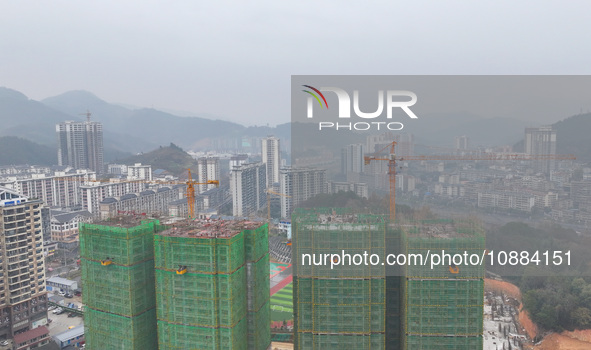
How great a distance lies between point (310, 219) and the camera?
550 centimetres

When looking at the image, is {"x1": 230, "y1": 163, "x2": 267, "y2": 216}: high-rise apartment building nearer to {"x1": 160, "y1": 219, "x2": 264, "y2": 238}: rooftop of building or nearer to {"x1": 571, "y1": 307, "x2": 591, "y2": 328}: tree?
{"x1": 160, "y1": 219, "x2": 264, "y2": 238}: rooftop of building

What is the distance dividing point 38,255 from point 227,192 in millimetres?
14628

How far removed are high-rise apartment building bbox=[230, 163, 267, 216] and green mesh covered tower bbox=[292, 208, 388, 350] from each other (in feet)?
46.7

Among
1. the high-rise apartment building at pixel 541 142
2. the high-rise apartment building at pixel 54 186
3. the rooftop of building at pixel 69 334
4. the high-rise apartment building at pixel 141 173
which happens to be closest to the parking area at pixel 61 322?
the rooftop of building at pixel 69 334

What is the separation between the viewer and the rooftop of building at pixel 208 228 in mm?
5344

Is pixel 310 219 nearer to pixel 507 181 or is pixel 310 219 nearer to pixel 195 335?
pixel 195 335

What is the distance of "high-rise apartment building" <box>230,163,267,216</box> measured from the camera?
1922cm

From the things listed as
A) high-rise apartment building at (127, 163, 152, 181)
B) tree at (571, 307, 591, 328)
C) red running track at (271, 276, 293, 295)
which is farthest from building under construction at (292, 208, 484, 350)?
high-rise apartment building at (127, 163, 152, 181)

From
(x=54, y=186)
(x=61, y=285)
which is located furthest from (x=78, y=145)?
(x=61, y=285)

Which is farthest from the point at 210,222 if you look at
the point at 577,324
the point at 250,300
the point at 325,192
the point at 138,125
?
Answer: the point at 138,125

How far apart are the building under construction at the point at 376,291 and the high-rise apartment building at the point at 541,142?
1022 cm

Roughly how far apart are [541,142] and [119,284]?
13.5 metres

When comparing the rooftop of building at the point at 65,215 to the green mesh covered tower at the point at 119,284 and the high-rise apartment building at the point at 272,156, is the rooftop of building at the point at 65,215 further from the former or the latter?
the high-rise apartment building at the point at 272,156

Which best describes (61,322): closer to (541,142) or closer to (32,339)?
(32,339)
